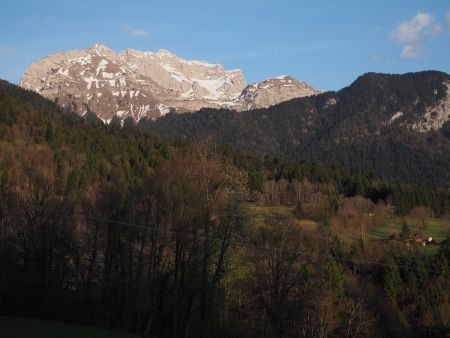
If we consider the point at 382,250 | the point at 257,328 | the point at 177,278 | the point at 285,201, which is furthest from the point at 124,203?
the point at 285,201

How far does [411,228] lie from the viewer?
94.9m

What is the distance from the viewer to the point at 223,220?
121 ft

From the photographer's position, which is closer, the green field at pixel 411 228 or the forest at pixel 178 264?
the forest at pixel 178 264

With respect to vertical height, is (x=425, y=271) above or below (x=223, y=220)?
below

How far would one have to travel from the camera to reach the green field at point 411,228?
9157 centimetres

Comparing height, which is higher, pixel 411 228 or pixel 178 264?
pixel 411 228

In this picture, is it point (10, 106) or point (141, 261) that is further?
point (10, 106)

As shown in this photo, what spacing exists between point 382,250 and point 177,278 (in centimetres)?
4694

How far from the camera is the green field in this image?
9157 centimetres

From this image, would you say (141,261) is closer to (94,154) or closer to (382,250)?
(382,250)

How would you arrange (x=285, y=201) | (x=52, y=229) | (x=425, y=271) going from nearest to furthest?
(x=52, y=229) < (x=425, y=271) < (x=285, y=201)

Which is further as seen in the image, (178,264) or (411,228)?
(411,228)

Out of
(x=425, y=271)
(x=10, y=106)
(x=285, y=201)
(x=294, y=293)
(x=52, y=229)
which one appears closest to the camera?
(x=52, y=229)

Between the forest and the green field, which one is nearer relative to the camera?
the forest
